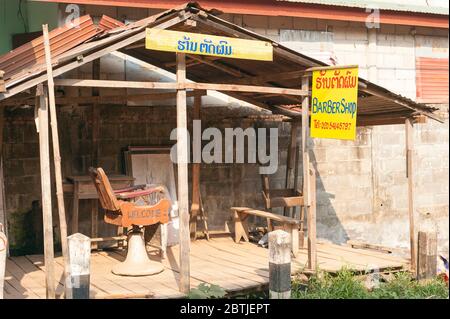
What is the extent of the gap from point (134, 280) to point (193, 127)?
136 inches

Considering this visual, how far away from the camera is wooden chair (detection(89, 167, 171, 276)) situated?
907 centimetres

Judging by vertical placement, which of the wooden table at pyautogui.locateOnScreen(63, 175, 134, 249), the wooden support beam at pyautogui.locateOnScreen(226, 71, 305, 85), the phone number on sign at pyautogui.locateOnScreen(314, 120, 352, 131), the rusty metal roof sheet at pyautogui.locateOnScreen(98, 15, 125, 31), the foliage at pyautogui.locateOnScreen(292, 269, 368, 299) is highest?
the rusty metal roof sheet at pyautogui.locateOnScreen(98, 15, 125, 31)

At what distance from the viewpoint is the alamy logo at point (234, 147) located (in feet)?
38.4

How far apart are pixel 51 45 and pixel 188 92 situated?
3.32 meters

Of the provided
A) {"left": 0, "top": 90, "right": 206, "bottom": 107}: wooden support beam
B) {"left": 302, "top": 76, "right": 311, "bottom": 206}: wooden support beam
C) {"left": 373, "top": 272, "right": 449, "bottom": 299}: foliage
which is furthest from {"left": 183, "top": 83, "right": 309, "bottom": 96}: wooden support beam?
{"left": 373, "top": 272, "right": 449, "bottom": 299}: foliage

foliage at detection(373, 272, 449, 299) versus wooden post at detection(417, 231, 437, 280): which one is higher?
wooden post at detection(417, 231, 437, 280)

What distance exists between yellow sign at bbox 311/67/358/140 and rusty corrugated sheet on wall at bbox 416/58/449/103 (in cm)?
559

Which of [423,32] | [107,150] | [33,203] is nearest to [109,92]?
[107,150]

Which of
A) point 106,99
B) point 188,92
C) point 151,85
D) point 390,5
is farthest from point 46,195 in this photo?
point 390,5

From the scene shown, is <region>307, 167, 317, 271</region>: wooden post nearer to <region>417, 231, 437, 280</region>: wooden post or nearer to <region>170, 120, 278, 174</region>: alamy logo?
<region>417, 231, 437, 280</region>: wooden post

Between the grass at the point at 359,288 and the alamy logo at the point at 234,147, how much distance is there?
3.25 m

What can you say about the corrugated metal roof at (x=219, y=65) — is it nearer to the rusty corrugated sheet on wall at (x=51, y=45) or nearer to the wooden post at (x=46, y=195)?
the rusty corrugated sheet on wall at (x=51, y=45)
